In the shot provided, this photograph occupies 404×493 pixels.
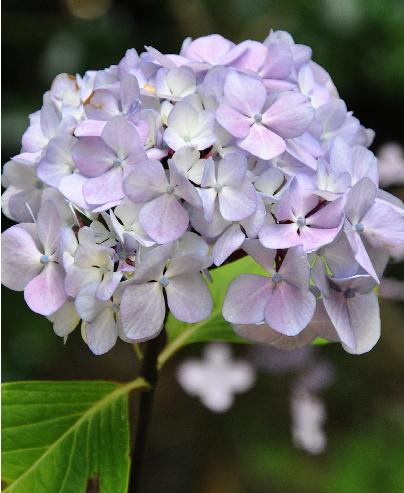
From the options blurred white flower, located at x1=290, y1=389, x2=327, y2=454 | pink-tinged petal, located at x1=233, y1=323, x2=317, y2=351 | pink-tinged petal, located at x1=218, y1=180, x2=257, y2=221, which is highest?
pink-tinged petal, located at x1=218, y1=180, x2=257, y2=221

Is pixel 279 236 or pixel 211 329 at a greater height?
pixel 279 236

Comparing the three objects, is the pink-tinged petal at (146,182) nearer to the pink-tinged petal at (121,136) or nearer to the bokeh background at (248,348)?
the pink-tinged petal at (121,136)

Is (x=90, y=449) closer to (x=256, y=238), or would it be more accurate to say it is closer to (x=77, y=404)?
(x=77, y=404)

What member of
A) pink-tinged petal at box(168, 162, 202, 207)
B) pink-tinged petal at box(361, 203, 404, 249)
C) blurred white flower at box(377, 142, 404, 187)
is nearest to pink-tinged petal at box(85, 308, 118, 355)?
pink-tinged petal at box(168, 162, 202, 207)

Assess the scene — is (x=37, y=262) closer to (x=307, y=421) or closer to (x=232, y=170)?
(x=232, y=170)

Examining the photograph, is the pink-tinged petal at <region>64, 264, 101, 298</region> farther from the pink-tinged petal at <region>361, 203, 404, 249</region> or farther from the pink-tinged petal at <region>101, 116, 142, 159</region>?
the pink-tinged petal at <region>361, 203, 404, 249</region>

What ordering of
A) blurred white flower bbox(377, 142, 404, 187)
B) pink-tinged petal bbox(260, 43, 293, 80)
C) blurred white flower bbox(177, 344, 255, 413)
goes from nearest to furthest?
pink-tinged petal bbox(260, 43, 293, 80), blurred white flower bbox(377, 142, 404, 187), blurred white flower bbox(177, 344, 255, 413)

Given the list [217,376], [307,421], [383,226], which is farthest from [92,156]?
[217,376]
